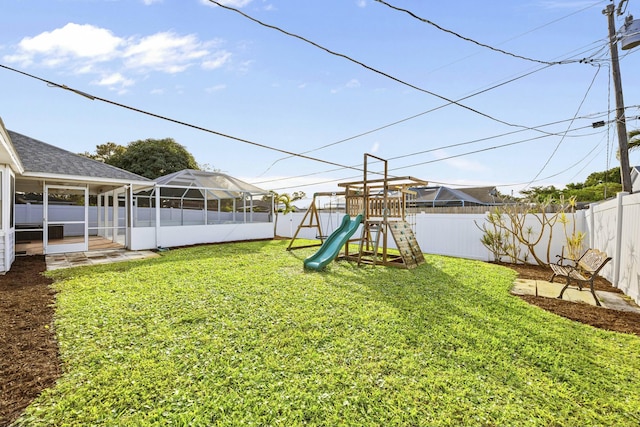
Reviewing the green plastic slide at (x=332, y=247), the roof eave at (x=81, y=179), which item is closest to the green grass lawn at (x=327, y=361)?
the green plastic slide at (x=332, y=247)

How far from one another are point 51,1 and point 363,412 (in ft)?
25.0

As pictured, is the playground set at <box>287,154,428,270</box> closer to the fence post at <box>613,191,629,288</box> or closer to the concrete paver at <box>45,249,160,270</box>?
the fence post at <box>613,191,629,288</box>

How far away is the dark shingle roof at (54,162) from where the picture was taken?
27.5 feet

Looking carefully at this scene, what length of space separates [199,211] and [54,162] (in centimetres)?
491

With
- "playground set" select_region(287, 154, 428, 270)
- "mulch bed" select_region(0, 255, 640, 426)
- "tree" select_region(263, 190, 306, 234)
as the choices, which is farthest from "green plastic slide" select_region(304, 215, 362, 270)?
"tree" select_region(263, 190, 306, 234)

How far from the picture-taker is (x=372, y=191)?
28.1 feet

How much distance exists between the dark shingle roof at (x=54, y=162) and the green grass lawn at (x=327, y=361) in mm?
5423

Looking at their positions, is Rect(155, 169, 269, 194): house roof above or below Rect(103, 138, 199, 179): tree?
below

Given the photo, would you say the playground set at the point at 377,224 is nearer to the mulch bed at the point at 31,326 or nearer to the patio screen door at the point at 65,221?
the mulch bed at the point at 31,326

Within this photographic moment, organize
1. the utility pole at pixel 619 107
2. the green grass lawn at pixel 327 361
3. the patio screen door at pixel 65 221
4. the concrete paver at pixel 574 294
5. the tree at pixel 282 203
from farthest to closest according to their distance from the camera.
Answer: the tree at pixel 282 203 → the patio screen door at pixel 65 221 → the utility pole at pixel 619 107 → the concrete paver at pixel 574 294 → the green grass lawn at pixel 327 361

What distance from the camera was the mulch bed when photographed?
93.0 inches

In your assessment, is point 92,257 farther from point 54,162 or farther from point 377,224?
point 377,224

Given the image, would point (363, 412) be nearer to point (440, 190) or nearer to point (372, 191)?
point (372, 191)

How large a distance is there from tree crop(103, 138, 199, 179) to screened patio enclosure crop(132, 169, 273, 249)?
9127 mm
